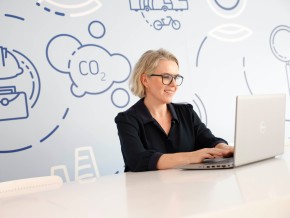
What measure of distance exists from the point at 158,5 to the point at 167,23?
172 millimetres

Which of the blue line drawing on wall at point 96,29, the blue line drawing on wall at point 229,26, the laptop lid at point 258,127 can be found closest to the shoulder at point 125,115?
the laptop lid at point 258,127

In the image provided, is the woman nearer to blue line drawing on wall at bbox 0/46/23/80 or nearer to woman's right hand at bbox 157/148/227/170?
woman's right hand at bbox 157/148/227/170

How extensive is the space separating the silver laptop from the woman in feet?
0.68

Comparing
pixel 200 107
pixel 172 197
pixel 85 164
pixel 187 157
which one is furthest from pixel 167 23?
pixel 172 197

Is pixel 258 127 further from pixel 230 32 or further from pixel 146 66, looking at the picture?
pixel 230 32

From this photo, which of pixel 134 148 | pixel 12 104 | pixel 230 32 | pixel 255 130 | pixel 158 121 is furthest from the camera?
pixel 230 32

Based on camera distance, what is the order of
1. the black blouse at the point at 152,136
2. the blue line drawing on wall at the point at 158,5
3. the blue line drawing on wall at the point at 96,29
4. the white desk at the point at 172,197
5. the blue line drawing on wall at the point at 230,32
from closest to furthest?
the white desk at the point at 172,197, the black blouse at the point at 152,136, the blue line drawing on wall at the point at 96,29, the blue line drawing on wall at the point at 158,5, the blue line drawing on wall at the point at 230,32

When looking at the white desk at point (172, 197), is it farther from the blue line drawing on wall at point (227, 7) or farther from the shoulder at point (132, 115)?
the blue line drawing on wall at point (227, 7)

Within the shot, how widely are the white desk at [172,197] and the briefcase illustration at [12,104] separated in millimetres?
1427

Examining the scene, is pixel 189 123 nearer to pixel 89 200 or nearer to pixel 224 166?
pixel 224 166

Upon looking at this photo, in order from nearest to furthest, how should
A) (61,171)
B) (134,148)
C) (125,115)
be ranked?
(134,148) < (125,115) < (61,171)

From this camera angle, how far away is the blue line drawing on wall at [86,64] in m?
3.28

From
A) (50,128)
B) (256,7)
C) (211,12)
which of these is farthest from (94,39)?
(256,7)

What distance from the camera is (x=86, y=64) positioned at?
11.1 ft
